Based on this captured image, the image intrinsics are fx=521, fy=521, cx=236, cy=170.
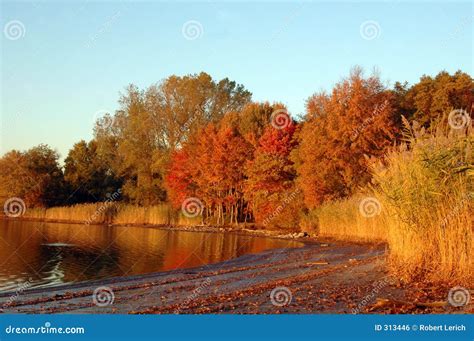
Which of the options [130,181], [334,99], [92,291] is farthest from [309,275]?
[130,181]

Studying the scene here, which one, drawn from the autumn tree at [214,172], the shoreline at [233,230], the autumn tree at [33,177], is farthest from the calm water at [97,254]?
the autumn tree at [33,177]

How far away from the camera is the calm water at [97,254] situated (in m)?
17.6

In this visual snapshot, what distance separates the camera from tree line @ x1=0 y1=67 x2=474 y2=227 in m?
35.4

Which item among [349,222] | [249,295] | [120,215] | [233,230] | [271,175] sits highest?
[271,175]

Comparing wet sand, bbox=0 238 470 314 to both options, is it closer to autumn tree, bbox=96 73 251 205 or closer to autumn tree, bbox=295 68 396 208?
autumn tree, bbox=295 68 396 208

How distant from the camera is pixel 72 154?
67500 millimetres

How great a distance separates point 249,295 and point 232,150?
35.1m

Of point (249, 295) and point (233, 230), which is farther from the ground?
point (249, 295)

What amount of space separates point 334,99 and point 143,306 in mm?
29539

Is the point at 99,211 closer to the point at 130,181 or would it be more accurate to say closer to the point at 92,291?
the point at 130,181

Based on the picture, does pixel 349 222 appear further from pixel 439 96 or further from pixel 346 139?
pixel 439 96

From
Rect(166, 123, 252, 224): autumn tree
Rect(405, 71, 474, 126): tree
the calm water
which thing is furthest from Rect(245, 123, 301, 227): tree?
Rect(405, 71, 474, 126): tree

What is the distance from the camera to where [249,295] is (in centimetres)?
1015

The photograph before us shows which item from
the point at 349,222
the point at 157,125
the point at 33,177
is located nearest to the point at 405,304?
the point at 349,222
